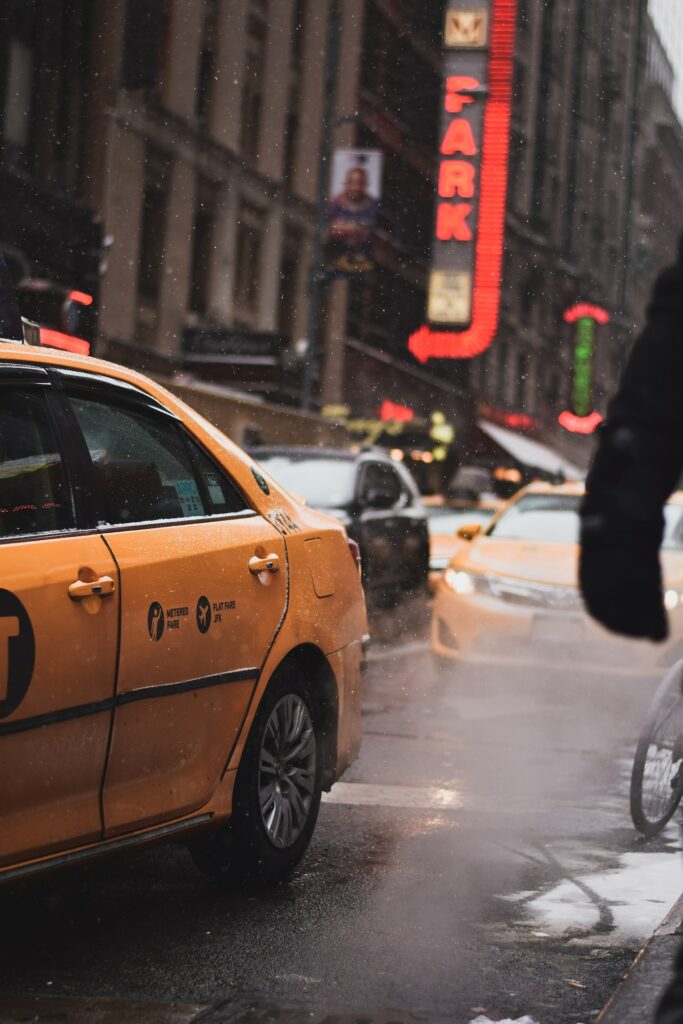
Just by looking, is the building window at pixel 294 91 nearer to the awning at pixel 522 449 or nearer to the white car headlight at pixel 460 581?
the awning at pixel 522 449

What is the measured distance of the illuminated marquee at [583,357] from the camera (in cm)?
6372

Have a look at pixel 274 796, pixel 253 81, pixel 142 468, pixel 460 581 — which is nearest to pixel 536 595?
pixel 460 581

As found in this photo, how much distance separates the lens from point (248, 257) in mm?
33750

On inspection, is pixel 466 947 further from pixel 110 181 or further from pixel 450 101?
pixel 450 101

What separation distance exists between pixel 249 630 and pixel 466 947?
1.15 m

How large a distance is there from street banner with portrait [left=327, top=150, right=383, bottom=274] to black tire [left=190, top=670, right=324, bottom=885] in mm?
28339

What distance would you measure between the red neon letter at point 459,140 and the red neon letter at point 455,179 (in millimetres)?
323

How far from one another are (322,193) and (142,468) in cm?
2964

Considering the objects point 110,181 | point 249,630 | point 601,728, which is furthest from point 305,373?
point 249,630

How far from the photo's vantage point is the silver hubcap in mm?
5512

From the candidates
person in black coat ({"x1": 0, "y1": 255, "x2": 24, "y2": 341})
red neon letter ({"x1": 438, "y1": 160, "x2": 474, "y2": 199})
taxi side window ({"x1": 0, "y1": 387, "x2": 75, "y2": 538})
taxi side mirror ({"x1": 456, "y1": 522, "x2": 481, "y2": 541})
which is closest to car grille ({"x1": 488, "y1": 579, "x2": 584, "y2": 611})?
taxi side mirror ({"x1": 456, "y1": 522, "x2": 481, "y2": 541})

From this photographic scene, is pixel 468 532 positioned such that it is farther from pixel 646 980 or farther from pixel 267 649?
pixel 646 980

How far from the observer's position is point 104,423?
5090mm

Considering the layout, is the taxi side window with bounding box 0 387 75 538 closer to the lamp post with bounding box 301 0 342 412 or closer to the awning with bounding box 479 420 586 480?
the lamp post with bounding box 301 0 342 412
